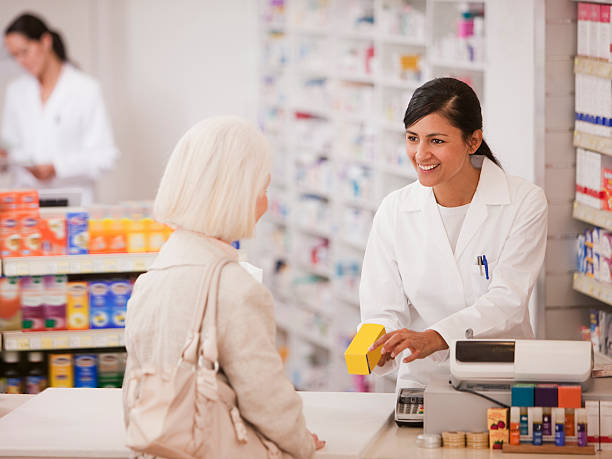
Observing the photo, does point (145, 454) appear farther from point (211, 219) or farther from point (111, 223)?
point (111, 223)

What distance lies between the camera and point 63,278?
4168mm

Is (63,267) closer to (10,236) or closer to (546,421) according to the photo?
(10,236)

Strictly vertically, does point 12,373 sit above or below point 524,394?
below

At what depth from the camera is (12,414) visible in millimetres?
3090

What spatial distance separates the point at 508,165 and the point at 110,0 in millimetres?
4959

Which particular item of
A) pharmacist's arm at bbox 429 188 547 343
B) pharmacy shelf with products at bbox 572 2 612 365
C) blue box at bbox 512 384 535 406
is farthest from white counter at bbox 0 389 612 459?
pharmacy shelf with products at bbox 572 2 612 365

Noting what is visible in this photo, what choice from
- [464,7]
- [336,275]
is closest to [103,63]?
[336,275]

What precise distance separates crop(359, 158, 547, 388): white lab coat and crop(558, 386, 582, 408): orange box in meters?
0.55

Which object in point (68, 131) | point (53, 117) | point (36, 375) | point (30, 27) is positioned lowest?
point (36, 375)

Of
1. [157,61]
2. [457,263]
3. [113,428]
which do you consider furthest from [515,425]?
[157,61]

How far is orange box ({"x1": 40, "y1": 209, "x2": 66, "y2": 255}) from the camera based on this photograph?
406cm

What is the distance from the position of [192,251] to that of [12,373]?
2272 millimetres

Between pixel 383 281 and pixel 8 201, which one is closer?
pixel 383 281

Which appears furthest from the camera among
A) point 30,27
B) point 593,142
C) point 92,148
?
point 92,148
